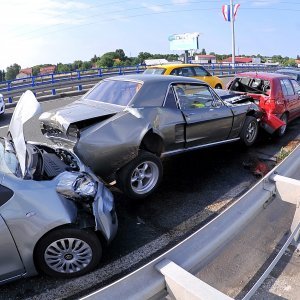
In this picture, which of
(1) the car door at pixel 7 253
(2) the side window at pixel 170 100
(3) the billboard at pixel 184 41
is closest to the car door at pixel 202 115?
(2) the side window at pixel 170 100

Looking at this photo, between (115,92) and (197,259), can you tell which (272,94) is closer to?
(115,92)

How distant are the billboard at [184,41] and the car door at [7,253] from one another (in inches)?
1657

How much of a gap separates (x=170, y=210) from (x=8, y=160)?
2205mm

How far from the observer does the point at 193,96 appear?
5.96m

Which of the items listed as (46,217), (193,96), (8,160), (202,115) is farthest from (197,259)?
(193,96)

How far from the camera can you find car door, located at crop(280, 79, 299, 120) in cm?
837

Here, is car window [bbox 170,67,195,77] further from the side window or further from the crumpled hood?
the crumpled hood

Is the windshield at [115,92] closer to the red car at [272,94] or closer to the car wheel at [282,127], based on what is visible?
the red car at [272,94]

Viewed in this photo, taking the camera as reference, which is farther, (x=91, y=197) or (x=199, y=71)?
(x=199, y=71)

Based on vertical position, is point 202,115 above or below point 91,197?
above

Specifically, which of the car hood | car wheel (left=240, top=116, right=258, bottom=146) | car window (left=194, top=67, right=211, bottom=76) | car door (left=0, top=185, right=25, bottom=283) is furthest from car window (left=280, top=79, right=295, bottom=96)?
car door (left=0, top=185, right=25, bottom=283)

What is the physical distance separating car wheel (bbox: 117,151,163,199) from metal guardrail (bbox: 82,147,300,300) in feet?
7.20

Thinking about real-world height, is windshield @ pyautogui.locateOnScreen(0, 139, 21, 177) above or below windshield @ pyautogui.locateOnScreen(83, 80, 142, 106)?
below

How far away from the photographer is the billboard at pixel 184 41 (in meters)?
42.4
